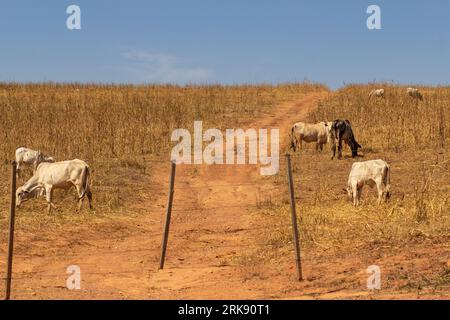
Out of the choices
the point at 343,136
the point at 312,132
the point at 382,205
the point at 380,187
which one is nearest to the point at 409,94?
the point at 312,132

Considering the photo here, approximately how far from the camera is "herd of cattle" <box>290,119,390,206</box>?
47.0 ft

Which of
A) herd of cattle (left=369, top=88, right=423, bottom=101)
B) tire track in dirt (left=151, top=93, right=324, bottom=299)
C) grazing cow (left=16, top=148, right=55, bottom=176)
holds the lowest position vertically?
tire track in dirt (left=151, top=93, right=324, bottom=299)

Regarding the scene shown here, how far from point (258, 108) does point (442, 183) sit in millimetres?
16803

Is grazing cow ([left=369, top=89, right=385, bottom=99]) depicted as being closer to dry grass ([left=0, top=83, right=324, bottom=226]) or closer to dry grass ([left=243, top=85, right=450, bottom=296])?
dry grass ([left=0, top=83, right=324, bottom=226])

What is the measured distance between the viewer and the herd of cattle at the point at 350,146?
14312 mm

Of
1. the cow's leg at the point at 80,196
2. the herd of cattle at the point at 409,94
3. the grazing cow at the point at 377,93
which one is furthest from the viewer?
the grazing cow at the point at 377,93

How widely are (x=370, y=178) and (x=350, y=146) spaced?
24.6ft

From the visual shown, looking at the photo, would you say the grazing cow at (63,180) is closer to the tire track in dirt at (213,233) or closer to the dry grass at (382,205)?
the tire track in dirt at (213,233)

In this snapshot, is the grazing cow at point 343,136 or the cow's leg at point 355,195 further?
the grazing cow at point 343,136

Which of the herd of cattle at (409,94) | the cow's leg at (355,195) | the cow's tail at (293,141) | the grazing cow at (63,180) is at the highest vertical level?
the herd of cattle at (409,94)

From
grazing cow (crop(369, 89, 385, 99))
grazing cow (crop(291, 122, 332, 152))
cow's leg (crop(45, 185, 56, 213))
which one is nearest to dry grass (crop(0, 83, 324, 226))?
cow's leg (crop(45, 185, 56, 213))

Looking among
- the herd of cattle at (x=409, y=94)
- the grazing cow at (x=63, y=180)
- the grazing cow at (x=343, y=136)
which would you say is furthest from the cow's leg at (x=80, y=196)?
the herd of cattle at (x=409, y=94)

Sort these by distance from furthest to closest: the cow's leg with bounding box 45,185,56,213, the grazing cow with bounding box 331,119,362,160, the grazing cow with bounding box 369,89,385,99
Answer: the grazing cow with bounding box 369,89,385,99, the grazing cow with bounding box 331,119,362,160, the cow's leg with bounding box 45,185,56,213
